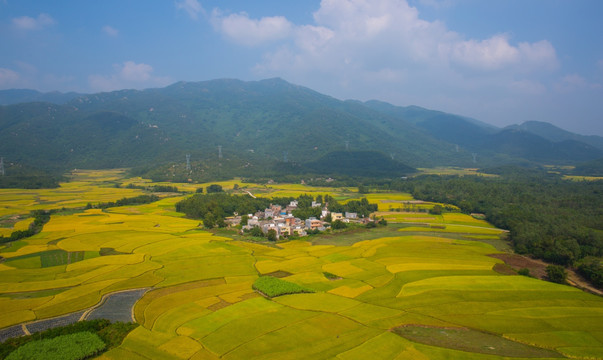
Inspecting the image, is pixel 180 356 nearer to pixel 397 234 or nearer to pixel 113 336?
pixel 113 336

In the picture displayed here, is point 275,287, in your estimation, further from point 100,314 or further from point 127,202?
point 127,202

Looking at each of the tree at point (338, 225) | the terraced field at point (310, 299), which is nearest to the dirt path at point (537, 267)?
the terraced field at point (310, 299)

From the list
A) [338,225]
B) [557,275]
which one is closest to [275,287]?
[557,275]

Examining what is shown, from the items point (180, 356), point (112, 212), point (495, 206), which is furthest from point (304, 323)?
point (495, 206)

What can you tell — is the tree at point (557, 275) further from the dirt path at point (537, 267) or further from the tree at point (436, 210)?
the tree at point (436, 210)

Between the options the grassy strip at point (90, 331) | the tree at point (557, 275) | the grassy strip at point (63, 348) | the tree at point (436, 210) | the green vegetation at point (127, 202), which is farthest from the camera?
the green vegetation at point (127, 202)

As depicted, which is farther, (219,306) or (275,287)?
(275,287)

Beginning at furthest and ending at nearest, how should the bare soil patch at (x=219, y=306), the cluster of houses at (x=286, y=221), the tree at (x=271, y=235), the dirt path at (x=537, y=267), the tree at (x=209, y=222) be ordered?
the tree at (x=209, y=222) → the cluster of houses at (x=286, y=221) → the tree at (x=271, y=235) → the dirt path at (x=537, y=267) → the bare soil patch at (x=219, y=306)
